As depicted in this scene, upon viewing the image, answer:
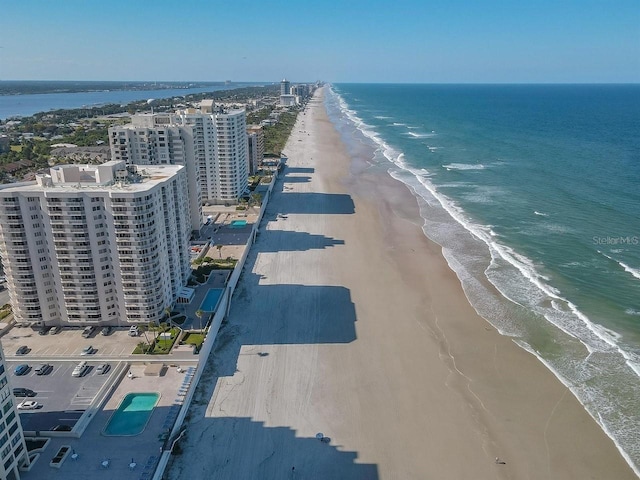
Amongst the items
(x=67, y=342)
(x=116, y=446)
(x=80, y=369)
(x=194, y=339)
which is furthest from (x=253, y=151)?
(x=116, y=446)

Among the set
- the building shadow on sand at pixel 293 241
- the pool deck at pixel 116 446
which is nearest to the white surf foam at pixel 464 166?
the building shadow on sand at pixel 293 241

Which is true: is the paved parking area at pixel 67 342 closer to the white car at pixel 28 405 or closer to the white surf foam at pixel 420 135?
the white car at pixel 28 405

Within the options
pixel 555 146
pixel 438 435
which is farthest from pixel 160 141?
pixel 555 146

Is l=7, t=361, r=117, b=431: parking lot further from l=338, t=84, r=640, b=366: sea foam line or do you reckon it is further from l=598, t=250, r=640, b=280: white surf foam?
l=598, t=250, r=640, b=280: white surf foam

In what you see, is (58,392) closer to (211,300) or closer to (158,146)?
(211,300)

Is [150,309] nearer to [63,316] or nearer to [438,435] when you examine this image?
[63,316]

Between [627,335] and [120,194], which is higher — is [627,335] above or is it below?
below

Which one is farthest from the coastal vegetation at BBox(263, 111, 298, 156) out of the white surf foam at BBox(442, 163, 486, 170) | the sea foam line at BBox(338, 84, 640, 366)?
the sea foam line at BBox(338, 84, 640, 366)
